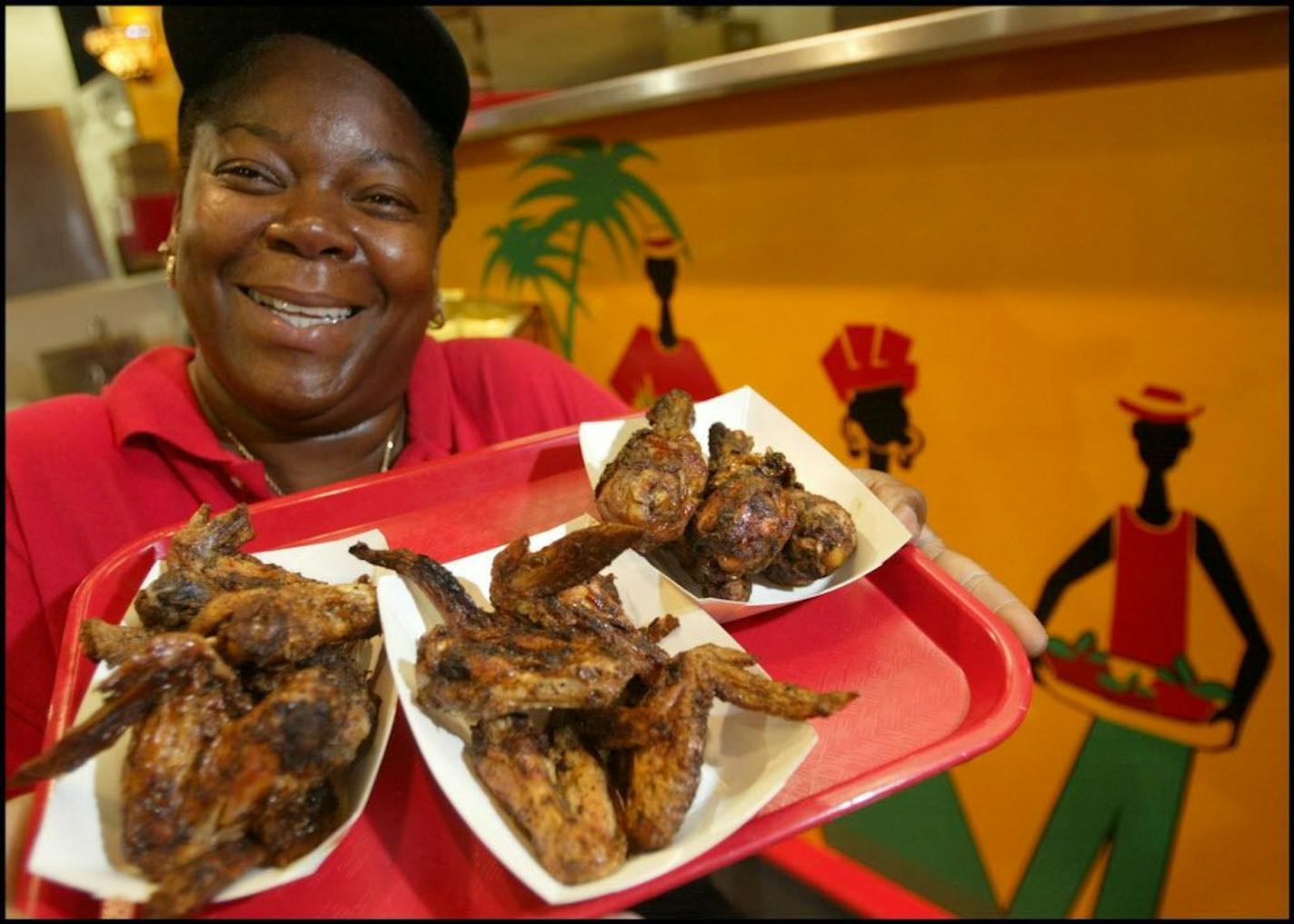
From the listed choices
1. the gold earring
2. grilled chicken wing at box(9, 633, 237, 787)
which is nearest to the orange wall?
the gold earring

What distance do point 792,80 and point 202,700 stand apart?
2.37m

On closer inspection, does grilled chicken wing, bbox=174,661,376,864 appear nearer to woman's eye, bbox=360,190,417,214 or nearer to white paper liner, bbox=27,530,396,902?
white paper liner, bbox=27,530,396,902

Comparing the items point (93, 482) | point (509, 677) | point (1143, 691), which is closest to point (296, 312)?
point (93, 482)

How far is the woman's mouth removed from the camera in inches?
64.4

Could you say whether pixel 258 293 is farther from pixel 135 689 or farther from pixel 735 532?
pixel 735 532

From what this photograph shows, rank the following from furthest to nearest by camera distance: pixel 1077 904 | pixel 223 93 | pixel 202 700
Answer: pixel 1077 904
pixel 223 93
pixel 202 700

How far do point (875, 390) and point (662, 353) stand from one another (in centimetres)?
103

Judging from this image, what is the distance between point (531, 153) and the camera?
11.4 ft

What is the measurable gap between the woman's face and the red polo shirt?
17 cm

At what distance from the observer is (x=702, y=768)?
3.25 feet

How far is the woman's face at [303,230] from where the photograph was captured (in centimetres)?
156

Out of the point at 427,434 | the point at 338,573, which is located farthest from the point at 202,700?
the point at 427,434

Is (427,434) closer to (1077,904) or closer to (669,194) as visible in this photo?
(669,194)

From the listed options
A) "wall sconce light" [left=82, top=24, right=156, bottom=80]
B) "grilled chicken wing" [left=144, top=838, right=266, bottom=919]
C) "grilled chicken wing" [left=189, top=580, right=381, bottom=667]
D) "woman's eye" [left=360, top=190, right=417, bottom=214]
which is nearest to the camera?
"grilled chicken wing" [left=144, top=838, right=266, bottom=919]
